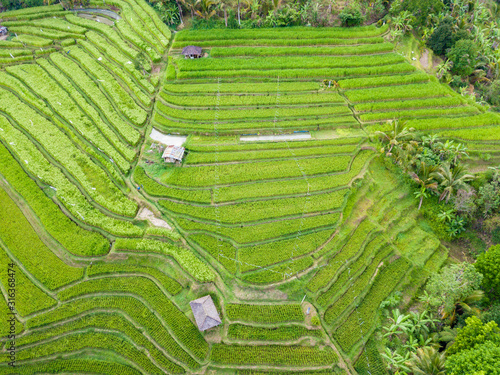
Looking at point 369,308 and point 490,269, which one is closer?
point 490,269

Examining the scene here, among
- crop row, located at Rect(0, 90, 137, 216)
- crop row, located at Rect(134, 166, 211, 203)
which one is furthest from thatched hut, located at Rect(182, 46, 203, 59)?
crop row, located at Rect(134, 166, 211, 203)

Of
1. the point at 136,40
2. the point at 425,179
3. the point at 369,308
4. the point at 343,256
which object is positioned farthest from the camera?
the point at 136,40

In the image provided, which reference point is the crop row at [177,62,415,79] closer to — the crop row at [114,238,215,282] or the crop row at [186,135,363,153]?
the crop row at [186,135,363,153]

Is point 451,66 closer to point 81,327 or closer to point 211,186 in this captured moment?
point 211,186

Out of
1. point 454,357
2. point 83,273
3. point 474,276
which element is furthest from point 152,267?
point 474,276

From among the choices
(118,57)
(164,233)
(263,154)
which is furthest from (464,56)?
(118,57)

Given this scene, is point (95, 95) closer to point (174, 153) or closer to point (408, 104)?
point (174, 153)

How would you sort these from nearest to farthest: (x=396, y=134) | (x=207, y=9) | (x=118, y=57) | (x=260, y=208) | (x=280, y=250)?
1. (x=280, y=250)
2. (x=260, y=208)
3. (x=396, y=134)
4. (x=118, y=57)
5. (x=207, y=9)
